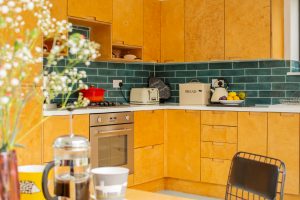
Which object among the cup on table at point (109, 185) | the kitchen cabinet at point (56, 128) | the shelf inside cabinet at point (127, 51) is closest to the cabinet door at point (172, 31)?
the shelf inside cabinet at point (127, 51)

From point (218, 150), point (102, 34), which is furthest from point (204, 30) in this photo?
point (218, 150)

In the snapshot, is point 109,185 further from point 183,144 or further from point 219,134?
point 183,144

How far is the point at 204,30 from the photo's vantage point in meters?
5.04

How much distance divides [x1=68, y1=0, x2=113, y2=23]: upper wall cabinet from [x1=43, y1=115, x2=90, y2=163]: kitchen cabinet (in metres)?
1.04

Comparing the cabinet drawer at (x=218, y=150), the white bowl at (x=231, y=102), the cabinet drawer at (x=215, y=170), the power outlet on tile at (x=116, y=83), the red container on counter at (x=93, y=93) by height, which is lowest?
the cabinet drawer at (x=215, y=170)

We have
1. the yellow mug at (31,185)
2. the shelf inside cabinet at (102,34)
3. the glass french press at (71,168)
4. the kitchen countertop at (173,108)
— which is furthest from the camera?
the shelf inside cabinet at (102,34)

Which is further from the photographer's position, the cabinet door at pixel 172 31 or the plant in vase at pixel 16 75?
the cabinet door at pixel 172 31

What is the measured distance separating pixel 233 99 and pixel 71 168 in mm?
3774

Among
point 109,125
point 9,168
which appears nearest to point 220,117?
point 109,125

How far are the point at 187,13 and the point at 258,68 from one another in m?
1.04

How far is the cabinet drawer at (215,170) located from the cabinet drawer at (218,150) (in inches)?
1.7

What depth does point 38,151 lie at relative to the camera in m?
3.56

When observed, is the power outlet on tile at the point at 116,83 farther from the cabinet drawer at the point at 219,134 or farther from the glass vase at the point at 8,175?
the glass vase at the point at 8,175

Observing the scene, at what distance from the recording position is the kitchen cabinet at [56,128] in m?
3.67
